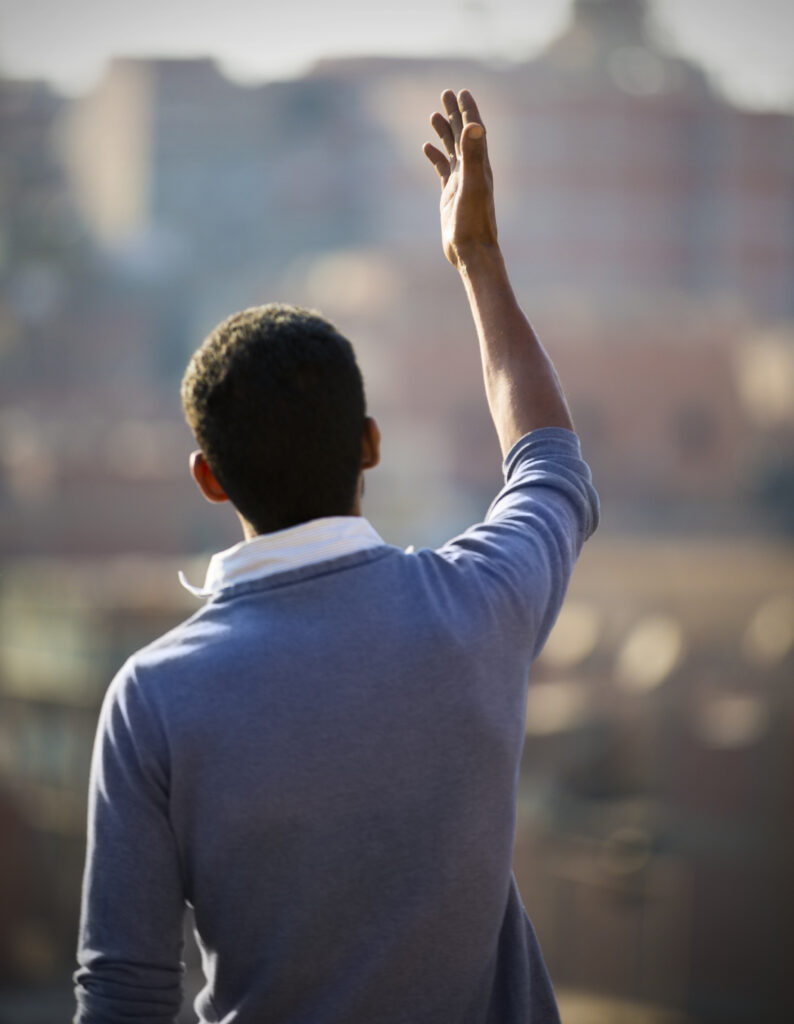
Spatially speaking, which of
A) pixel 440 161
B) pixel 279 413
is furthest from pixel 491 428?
pixel 279 413

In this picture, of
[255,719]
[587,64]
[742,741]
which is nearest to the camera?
[255,719]

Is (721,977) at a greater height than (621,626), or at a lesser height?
lesser

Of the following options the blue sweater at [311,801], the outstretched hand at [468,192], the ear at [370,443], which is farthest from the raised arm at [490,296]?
the blue sweater at [311,801]

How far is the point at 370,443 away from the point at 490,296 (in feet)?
0.95

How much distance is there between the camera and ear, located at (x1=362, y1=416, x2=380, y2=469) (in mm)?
1161

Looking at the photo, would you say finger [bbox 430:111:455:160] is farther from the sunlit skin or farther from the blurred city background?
the blurred city background

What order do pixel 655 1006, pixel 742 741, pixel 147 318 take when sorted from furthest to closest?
pixel 147 318 < pixel 742 741 < pixel 655 1006

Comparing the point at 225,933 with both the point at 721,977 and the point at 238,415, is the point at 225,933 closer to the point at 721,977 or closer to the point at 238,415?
the point at 238,415

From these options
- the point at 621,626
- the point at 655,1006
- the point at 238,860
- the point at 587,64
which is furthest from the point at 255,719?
the point at 587,64

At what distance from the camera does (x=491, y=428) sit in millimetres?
24062

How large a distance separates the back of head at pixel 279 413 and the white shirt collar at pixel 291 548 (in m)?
0.03

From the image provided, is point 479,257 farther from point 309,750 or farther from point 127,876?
point 127,876

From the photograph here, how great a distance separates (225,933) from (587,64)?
3444 centimetres

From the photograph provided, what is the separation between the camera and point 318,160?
1268 inches
